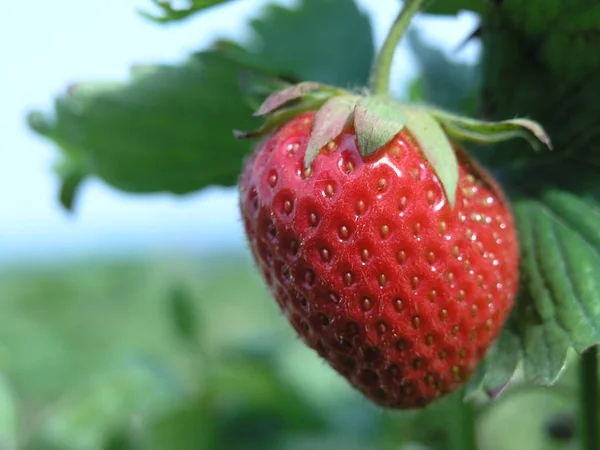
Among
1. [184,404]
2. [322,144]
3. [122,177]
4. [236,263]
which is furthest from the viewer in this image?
[236,263]

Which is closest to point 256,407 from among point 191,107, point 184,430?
point 184,430

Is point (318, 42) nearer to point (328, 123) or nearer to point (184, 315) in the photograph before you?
point (328, 123)

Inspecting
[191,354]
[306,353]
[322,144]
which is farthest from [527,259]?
[306,353]

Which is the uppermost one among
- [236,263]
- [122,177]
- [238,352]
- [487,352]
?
[487,352]

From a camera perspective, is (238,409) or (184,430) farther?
(238,409)

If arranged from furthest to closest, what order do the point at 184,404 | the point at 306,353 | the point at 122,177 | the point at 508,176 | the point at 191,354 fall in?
the point at 306,353
the point at 191,354
the point at 184,404
the point at 122,177
the point at 508,176

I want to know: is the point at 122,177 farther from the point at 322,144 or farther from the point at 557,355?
the point at 557,355

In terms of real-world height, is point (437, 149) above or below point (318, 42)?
above

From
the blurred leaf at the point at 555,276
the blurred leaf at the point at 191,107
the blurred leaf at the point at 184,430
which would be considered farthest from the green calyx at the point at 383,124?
the blurred leaf at the point at 184,430
